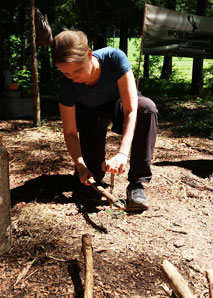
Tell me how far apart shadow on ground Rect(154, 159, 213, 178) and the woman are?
112 centimetres

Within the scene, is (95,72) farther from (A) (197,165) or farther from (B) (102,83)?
(A) (197,165)

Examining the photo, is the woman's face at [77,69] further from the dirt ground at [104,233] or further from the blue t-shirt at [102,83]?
the dirt ground at [104,233]

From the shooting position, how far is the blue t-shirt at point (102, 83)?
2418 millimetres

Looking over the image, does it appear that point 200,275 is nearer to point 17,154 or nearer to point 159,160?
point 159,160

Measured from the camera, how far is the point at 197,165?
12.4 ft

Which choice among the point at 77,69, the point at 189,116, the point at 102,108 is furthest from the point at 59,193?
the point at 189,116

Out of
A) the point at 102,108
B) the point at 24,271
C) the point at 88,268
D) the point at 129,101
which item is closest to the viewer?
the point at 88,268

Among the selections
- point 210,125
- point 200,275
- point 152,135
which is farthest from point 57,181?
point 210,125

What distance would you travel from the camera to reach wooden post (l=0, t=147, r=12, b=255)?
1877 mm

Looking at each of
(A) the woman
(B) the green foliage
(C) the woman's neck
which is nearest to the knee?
(A) the woman

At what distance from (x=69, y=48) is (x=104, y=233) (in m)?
1.34

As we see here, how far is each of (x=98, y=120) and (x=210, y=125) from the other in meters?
3.77

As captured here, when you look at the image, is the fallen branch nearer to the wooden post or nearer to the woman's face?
the wooden post

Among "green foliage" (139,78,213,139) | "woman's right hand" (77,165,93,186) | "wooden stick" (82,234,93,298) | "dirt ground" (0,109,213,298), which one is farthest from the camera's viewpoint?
"green foliage" (139,78,213,139)
